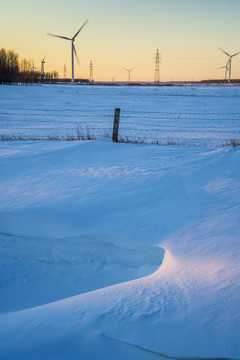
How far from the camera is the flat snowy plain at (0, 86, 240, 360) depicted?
6.46 ft

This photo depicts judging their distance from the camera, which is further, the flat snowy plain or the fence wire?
the fence wire

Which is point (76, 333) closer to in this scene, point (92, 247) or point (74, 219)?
point (92, 247)

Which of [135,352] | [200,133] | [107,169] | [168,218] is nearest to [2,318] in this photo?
[135,352]

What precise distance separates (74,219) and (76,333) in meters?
2.14

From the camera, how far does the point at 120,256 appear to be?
11.4 ft

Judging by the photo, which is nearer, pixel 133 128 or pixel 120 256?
pixel 120 256

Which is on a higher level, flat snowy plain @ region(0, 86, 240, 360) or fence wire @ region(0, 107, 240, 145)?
fence wire @ region(0, 107, 240, 145)

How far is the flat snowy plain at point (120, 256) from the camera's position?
197cm

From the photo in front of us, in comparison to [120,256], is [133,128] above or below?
above

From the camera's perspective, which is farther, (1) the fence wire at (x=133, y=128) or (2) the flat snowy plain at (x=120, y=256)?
(1) the fence wire at (x=133, y=128)

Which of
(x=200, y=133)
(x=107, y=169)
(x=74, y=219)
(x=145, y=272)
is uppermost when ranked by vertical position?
(x=200, y=133)

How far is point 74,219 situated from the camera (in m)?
4.05

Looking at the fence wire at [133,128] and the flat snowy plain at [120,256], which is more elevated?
the fence wire at [133,128]

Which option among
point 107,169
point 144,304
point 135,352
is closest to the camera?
point 135,352
